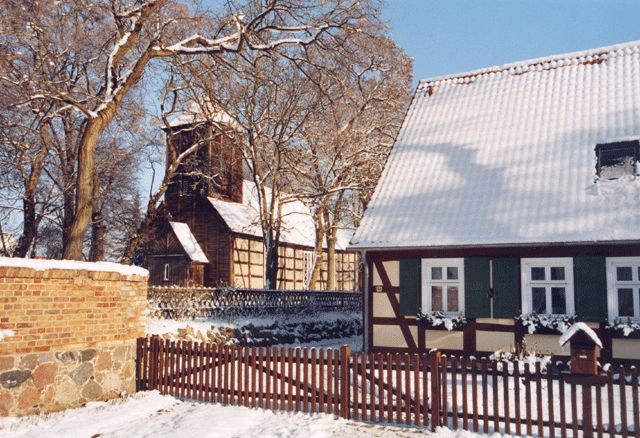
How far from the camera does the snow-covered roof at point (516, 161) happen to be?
1163 centimetres

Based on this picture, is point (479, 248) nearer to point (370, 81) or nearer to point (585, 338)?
point (585, 338)

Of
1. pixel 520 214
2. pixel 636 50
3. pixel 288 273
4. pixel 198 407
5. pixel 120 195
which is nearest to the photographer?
pixel 198 407

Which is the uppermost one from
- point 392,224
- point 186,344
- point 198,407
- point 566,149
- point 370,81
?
point 370,81

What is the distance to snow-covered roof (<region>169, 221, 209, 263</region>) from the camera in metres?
29.2

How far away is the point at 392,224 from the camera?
13.1 m

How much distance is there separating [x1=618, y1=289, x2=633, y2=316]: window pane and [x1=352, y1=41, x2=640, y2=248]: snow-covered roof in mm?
1351

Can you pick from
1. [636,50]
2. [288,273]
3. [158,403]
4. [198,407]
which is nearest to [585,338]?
[198,407]

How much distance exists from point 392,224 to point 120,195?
896 inches

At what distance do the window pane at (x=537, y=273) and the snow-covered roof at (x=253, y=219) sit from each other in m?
15.0

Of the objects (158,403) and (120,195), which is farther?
(120,195)

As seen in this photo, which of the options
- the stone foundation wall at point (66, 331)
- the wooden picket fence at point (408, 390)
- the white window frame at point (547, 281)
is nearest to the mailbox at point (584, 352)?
the wooden picket fence at point (408, 390)

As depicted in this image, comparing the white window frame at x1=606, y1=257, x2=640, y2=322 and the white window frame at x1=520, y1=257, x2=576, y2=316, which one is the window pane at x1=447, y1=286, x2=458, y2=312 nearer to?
the white window frame at x1=520, y1=257, x2=576, y2=316

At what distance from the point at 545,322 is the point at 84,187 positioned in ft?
35.8

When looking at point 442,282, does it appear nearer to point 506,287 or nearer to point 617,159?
point 506,287
